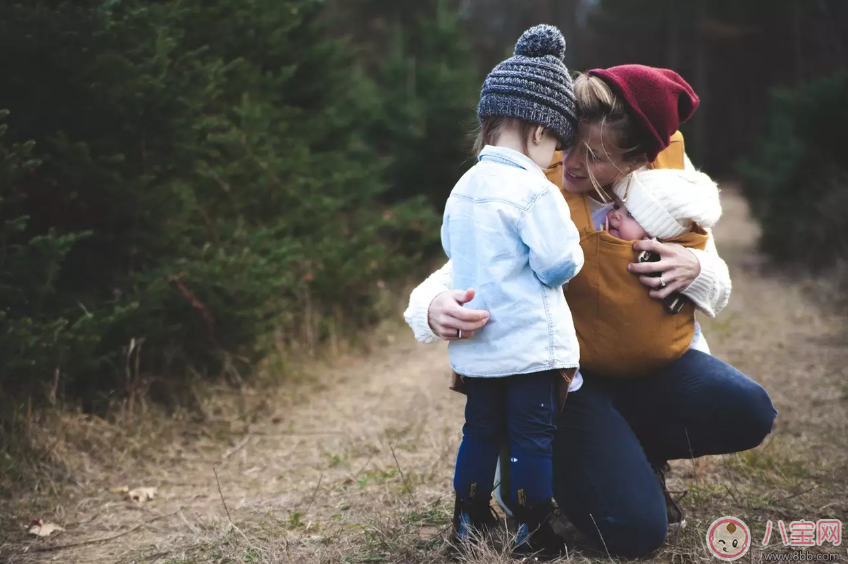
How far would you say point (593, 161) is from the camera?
8.11 feet

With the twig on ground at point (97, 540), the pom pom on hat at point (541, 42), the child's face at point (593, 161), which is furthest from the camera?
the twig on ground at point (97, 540)

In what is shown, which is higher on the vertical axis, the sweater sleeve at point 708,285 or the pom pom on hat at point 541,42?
the pom pom on hat at point 541,42

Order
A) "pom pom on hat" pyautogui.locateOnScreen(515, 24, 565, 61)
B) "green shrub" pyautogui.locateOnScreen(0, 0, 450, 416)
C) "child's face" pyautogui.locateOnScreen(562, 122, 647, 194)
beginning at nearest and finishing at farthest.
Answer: "pom pom on hat" pyautogui.locateOnScreen(515, 24, 565, 61) → "child's face" pyautogui.locateOnScreen(562, 122, 647, 194) → "green shrub" pyautogui.locateOnScreen(0, 0, 450, 416)

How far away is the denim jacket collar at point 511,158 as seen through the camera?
7.49ft

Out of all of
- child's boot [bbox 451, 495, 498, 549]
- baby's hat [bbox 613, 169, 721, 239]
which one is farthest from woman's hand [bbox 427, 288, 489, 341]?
baby's hat [bbox 613, 169, 721, 239]

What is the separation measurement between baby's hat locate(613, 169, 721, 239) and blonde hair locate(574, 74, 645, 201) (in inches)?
4.6

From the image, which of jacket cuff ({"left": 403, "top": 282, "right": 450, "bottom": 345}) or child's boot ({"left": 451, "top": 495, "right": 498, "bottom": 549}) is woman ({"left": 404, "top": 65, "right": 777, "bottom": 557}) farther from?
child's boot ({"left": 451, "top": 495, "right": 498, "bottom": 549})

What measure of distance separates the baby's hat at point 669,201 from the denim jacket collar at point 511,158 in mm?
404

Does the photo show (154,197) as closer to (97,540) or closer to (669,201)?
(97,540)

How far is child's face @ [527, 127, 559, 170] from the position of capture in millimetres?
2291

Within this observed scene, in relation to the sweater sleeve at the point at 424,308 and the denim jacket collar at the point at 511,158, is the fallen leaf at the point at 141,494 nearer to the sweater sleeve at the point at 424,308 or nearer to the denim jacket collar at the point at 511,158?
the sweater sleeve at the point at 424,308

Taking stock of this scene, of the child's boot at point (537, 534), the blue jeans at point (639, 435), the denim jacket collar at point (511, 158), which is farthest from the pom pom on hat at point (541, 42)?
the child's boot at point (537, 534)

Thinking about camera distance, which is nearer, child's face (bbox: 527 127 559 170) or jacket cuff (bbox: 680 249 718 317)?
child's face (bbox: 527 127 559 170)

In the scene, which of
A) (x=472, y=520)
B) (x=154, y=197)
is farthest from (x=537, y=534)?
(x=154, y=197)
